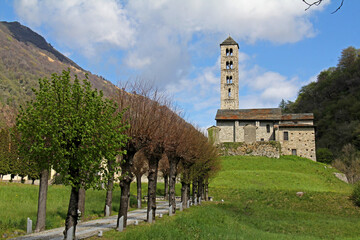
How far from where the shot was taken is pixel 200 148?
28281 mm

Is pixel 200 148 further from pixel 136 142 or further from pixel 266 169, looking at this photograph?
pixel 266 169

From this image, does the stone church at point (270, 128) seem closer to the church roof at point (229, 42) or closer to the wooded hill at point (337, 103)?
the wooded hill at point (337, 103)

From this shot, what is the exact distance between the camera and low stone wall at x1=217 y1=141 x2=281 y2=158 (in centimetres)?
→ 6338

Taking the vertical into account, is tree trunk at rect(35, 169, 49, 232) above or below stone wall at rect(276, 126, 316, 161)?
below

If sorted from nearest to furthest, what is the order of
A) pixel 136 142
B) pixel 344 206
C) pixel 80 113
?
pixel 80 113 < pixel 136 142 < pixel 344 206

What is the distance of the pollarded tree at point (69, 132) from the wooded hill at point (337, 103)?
201 ft

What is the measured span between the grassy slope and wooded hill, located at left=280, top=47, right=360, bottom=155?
50.7ft

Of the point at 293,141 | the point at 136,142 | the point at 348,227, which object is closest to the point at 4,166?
the point at 136,142

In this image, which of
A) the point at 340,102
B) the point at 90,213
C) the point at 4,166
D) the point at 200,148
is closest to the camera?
the point at 90,213

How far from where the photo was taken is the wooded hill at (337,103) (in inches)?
2707

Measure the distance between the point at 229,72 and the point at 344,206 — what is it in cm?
5987

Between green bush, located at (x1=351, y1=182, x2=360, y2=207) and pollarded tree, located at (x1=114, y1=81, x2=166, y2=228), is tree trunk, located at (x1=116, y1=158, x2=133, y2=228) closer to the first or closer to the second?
pollarded tree, located at (x1=114, y1=81, x2=166, y2=228)

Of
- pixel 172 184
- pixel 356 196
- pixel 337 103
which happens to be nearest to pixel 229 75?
pixel 337 103

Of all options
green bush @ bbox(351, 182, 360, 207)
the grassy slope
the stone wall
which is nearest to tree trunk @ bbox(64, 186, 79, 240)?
the grassy slope
